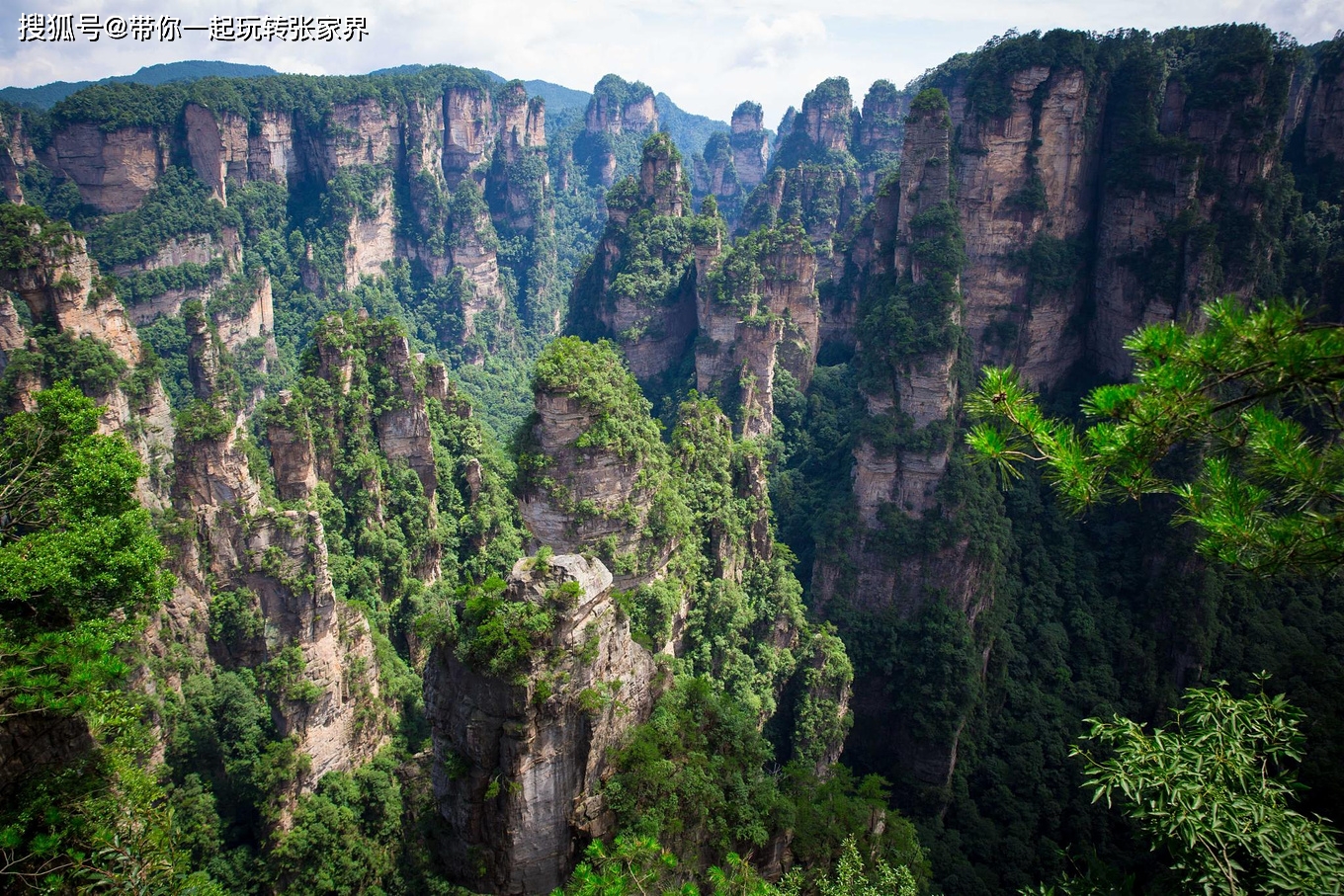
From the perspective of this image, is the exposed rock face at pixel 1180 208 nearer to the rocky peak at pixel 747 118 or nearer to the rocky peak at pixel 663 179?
the rocky peak at pixel 663 179

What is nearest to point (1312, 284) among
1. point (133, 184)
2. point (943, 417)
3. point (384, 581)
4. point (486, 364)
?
point (943, 417)

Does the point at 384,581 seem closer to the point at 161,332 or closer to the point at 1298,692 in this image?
the point at 1298,692

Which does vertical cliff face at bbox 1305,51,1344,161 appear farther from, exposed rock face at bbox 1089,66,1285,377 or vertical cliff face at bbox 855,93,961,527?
vertical cliff face at bbox 855,93,961,527

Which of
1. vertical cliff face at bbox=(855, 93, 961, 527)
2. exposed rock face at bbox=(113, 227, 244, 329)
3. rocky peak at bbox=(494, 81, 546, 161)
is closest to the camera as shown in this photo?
vertical cliff face at bbox=(855, 93, 961, 527)

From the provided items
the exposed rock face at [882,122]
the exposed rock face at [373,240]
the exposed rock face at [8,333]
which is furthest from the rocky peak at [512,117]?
the exposed rock face at [8,333]

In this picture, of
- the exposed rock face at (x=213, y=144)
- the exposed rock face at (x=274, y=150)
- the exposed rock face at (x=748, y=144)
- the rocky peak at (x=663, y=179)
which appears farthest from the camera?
the exposed rock face at (x=748, y=144)

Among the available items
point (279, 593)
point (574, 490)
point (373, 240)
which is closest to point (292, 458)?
point (279, 593)

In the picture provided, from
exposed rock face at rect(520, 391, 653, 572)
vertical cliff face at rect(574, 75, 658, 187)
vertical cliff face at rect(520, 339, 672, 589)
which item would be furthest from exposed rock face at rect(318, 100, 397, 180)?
exposed rock face at rect(520, 391, 653, 572)
